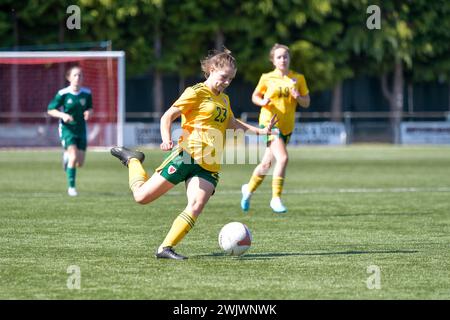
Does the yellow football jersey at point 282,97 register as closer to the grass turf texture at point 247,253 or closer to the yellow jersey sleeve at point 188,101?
the grass turf texture at point 247,253

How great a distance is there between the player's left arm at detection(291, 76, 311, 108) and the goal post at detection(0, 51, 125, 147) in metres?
14.8

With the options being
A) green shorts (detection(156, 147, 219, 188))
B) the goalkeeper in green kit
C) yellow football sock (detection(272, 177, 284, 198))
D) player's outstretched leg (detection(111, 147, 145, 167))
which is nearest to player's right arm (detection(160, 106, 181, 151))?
green shorts (detection(156, 147, 219, 188))

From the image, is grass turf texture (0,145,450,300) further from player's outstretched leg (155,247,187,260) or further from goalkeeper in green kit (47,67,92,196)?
goalkeeper in green kit (47,67,92,196)

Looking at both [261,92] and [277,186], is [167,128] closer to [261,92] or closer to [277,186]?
[277,186]

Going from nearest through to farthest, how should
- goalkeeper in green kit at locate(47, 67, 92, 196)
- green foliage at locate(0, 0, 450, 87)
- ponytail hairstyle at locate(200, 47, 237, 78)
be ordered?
1. ponytail hairstyle at locate(200, 47, 237, 78)
2. goalkeeper in green kit at locate(47, 67, 92, 196)
3. green foliage at locate(0, 0, 450, 87)

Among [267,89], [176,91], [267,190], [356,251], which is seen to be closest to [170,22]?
[176,91]

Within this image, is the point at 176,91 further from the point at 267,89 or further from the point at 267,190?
the point at 267,89

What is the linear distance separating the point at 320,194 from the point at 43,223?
20.3 ft

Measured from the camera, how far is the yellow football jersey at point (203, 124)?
32.0 ft

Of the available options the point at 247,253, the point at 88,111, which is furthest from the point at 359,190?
the point at 247,253

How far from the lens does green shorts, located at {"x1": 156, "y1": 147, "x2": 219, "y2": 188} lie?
9.64 meters

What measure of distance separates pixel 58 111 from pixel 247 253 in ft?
26.2

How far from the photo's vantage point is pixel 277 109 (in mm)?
14789
